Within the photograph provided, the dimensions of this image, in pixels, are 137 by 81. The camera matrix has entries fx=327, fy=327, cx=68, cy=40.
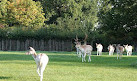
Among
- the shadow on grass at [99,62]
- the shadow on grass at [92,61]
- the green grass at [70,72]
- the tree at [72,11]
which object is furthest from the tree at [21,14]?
the green grass at [70,72]

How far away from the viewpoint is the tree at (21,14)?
60344 millimetres

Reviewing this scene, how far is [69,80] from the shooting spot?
45.2 feet

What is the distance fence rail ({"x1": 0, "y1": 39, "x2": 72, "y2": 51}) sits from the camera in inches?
2219

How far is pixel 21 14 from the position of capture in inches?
2410

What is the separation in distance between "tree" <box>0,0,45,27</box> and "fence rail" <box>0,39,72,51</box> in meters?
5.18

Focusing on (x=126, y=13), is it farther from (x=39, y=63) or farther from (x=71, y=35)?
(x=39, y=63)

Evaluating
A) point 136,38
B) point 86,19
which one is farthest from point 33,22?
point 136,38

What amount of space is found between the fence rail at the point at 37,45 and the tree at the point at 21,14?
17.0 ft

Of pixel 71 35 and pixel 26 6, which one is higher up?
pixel 26 6

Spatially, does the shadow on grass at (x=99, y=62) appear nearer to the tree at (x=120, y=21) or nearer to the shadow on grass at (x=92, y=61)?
the shadow on grass at (x=92, y=61)

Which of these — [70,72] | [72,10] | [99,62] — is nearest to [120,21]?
[72,10]

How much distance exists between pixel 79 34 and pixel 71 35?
144cm

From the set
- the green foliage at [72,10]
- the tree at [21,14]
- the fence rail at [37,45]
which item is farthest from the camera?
the green foliage at [72,10]

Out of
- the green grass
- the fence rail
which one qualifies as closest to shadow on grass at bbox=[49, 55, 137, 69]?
the green grass
